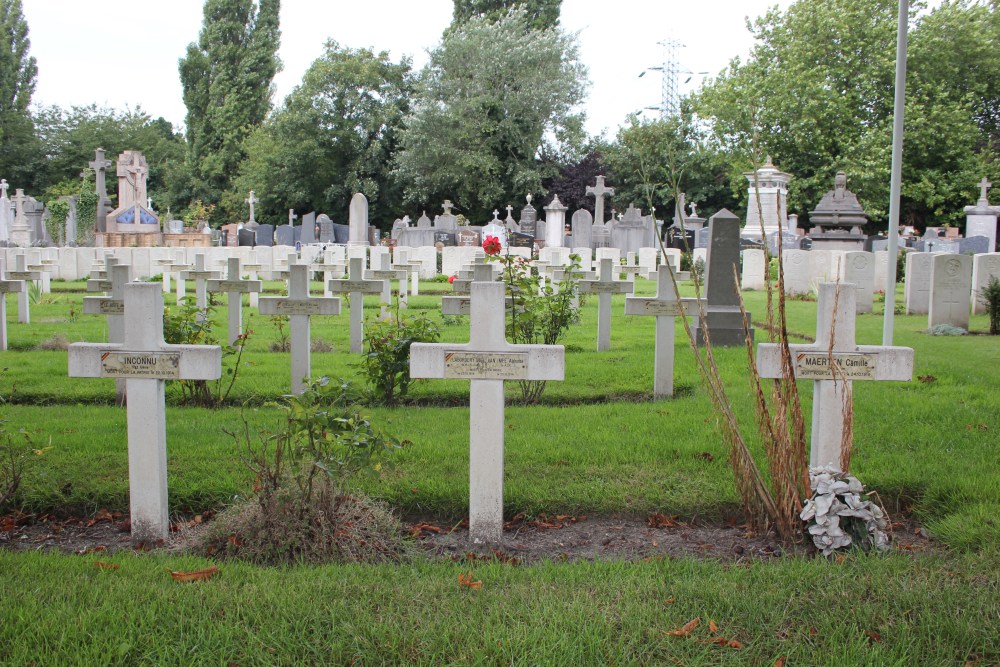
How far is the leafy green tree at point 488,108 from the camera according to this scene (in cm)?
4191

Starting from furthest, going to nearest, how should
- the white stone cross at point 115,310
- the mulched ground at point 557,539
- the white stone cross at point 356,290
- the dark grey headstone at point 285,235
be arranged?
the dark grey headstone at point 285,235 → the white stone cross at point 356,290 → the white stone cross at point 115,310 → the mulched ground at point 557,539

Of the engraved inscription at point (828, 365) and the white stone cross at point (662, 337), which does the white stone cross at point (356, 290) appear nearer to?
the white stone cross at point (662, 337)

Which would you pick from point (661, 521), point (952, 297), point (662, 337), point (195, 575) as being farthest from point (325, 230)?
point (195, 575)

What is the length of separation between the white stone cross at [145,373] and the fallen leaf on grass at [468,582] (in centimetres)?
158

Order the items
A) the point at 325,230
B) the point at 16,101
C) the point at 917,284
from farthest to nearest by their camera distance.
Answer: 1. the point at 16,101
2. the point at 325,230
3. the point at 917,284

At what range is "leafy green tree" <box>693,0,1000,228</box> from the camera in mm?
34062

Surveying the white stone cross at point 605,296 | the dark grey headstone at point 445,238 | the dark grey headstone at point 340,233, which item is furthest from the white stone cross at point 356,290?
the dark grey headstone at point 340,233

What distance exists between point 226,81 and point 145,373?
49910 millimetres

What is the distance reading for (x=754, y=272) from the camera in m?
20.9

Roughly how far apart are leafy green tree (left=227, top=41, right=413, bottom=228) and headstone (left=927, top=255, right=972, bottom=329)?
1355 inches

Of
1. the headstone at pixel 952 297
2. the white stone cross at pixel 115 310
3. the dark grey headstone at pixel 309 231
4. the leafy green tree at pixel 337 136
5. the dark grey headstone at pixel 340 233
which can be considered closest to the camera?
the white stone cross at pixel 115 310

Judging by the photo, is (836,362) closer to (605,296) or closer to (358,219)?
(605,296)

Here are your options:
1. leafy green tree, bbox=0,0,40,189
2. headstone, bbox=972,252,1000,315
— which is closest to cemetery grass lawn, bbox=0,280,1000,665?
headstone, bbox=972,252,1000,315

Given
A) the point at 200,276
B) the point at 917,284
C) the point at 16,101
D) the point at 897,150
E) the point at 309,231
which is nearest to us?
the point at 897,150
